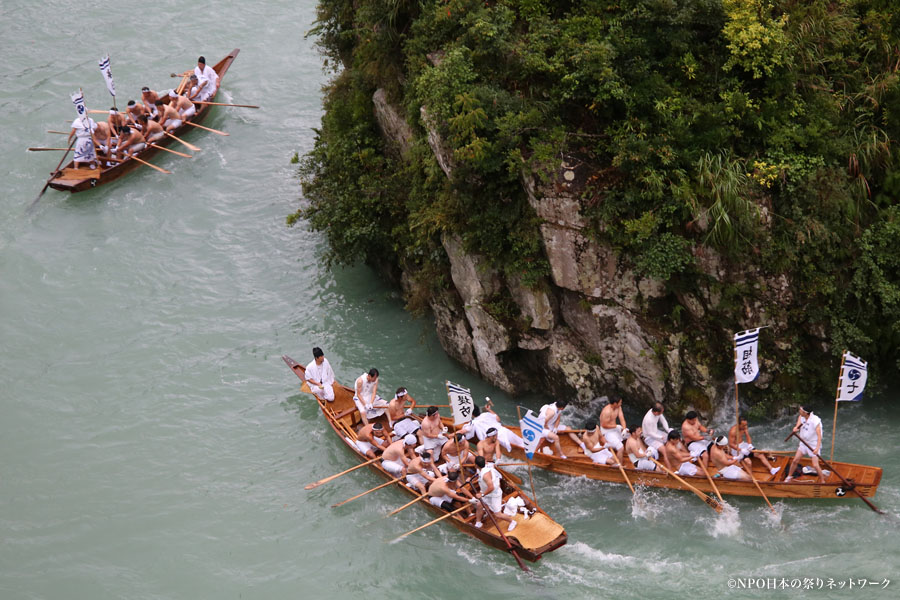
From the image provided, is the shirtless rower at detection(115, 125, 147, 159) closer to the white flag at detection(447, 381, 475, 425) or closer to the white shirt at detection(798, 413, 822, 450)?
Result: the white flag at detection(447, 381, 475, 425)

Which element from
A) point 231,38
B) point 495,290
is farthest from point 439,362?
point 231,38

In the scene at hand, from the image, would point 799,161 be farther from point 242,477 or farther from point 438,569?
point 242,477

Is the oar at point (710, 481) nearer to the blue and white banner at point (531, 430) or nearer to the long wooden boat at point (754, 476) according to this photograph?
the long wooden boat at point (754, 476)

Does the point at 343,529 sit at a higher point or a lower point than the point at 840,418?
lower

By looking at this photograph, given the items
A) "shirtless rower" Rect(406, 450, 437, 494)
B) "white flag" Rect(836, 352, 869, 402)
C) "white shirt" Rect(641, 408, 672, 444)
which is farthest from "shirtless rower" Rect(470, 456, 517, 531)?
"white flag" Rect(836, 352, 869, 402)

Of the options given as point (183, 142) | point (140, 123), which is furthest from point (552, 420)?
point (140, 123)
